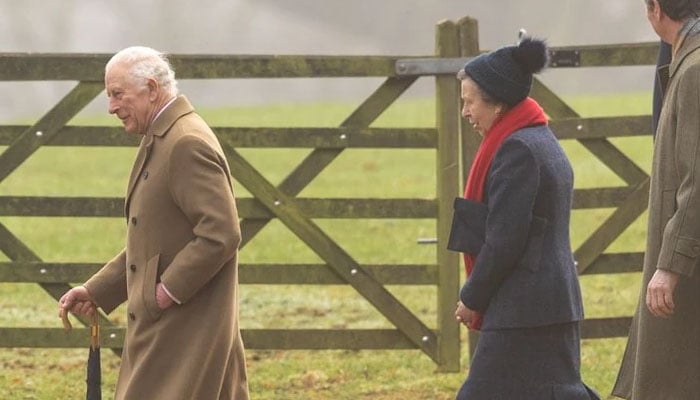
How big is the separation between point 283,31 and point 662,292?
47.1 metres

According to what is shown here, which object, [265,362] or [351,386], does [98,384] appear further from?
[265,362]

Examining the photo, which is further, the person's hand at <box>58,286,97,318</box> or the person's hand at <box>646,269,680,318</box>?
the person's hand at <box>58,286,97,318</box>

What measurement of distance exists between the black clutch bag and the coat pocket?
1.18 meters

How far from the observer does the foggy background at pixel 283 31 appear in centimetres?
4778

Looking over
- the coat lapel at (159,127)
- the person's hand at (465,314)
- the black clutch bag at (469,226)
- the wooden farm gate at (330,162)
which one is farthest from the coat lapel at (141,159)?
the wooden farm gate at (330,162)

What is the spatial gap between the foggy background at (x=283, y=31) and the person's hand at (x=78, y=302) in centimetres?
3861

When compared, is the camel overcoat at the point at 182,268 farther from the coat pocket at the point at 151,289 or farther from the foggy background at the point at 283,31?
the foggy background at the point at 283,31

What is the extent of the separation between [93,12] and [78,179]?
26138 millimetres

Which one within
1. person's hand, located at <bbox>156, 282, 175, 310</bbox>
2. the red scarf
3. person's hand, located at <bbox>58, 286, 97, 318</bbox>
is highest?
the red scarf

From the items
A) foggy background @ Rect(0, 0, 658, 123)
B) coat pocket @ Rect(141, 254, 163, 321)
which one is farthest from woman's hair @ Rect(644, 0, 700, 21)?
foggy background @ Rect(0, 0, 658, 123)

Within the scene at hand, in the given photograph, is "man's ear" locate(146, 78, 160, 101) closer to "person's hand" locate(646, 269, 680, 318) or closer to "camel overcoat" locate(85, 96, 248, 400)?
"camel overcoat" locate(85, 96, 248, 400)

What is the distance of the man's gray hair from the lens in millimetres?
6113

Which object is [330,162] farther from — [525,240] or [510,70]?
[525,240]

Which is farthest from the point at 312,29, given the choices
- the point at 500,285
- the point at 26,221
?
the point at 500,285
